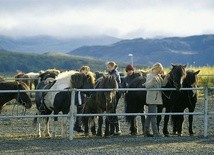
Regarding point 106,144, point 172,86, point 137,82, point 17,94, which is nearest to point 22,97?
point 17,94

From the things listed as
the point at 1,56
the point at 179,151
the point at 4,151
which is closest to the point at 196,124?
the point at 179,151

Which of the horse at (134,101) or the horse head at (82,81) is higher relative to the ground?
the horse head at (82,81)

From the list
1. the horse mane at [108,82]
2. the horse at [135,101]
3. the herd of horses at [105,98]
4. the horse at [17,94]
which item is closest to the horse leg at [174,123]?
the herd of horses at [105,98]

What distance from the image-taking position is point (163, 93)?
544 inches

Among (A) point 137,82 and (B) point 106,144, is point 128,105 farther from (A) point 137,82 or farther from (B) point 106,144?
(B) point 106,144

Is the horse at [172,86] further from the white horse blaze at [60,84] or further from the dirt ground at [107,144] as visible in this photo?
the white horse blaze at [60,84]

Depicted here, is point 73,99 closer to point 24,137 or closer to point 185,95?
point 24,137

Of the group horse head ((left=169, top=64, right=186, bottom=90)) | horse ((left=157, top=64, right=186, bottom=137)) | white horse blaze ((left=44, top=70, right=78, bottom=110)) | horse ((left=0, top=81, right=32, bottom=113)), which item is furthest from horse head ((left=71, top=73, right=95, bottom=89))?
horse head ((left=169, top=64, right=186, bottom=90))

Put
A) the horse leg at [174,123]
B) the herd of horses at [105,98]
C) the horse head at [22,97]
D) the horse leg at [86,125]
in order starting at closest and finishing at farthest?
the herd of horses at [105,98] < the horse leg at [174,123] < the horse leg at [86,125] < the horse head at [22,97]

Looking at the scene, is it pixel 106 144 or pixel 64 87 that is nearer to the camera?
pixel 106 144

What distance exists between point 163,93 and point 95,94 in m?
→ 1.88

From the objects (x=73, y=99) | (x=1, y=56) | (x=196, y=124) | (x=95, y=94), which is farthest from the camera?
(x=1, y=56)

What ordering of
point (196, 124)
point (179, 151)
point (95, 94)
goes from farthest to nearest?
point (196, 124) → point (95, 94) → point (179, 151)

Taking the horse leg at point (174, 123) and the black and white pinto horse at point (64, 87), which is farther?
the horse leg at point (174, 123)
